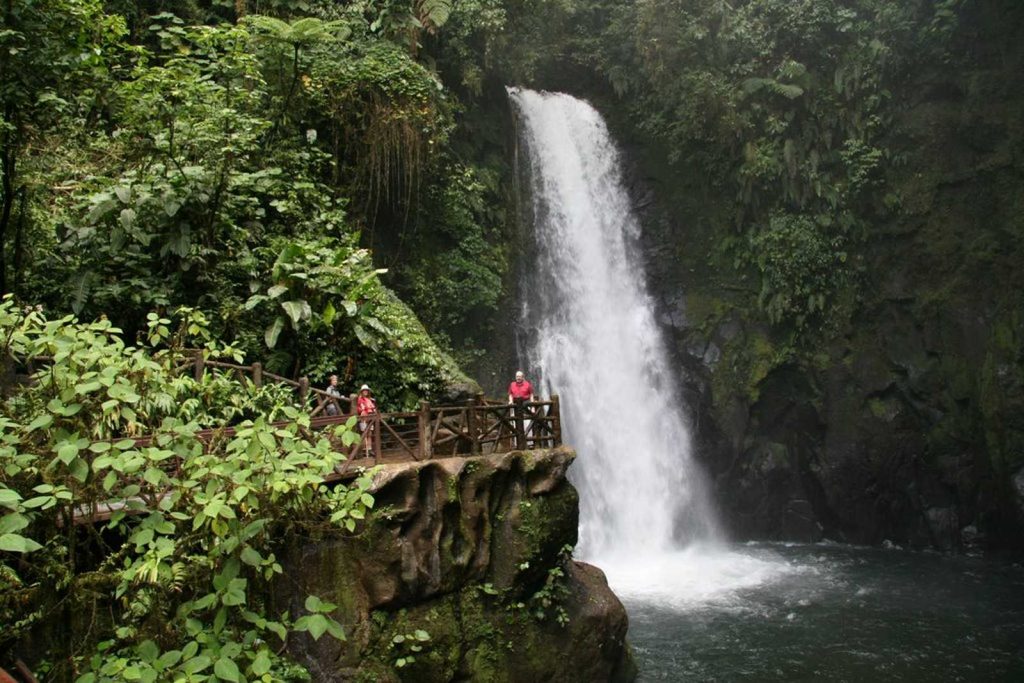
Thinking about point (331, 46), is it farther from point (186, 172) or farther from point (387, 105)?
point (186, 172)

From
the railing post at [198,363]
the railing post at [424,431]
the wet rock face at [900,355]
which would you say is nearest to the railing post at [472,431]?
the railing post at [424,431]

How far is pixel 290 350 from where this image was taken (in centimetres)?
1217

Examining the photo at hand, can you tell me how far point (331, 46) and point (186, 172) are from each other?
477 cm

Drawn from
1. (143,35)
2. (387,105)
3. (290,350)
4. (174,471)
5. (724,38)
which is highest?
(724,38)

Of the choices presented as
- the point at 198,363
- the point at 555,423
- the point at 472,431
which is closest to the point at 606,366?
the point at 555,423

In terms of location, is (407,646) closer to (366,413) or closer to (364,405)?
(366,413)

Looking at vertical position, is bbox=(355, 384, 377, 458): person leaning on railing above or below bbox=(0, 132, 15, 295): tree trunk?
below

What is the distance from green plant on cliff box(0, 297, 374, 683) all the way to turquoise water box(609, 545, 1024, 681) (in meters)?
7.04

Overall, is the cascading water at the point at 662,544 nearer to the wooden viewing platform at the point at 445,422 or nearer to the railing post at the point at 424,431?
the wooden viewing platform at the point at 445,422

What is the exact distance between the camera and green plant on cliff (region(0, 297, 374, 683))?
6141 millimetres

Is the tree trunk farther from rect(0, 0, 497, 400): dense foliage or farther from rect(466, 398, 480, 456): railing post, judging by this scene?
rect(466, 398, 480, 456): railing post

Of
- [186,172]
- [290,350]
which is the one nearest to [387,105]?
[186,172]

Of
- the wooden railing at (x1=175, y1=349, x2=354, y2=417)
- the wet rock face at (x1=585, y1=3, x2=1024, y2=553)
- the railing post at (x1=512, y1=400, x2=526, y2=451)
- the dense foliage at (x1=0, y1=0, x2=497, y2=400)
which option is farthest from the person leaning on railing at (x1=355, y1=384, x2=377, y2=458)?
the wet rock face at (x1=585, y1=3, x2=1024, y2=553)

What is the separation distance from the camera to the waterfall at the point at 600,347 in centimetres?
1844
